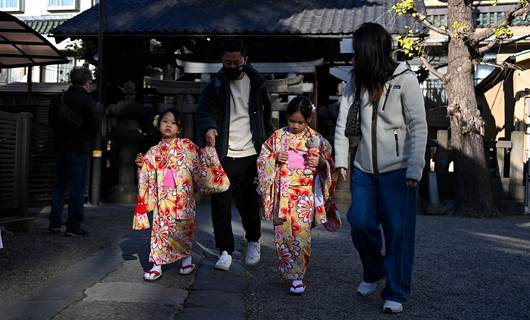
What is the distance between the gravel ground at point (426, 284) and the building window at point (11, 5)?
74.5ft

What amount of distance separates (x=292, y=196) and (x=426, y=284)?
3.92ft

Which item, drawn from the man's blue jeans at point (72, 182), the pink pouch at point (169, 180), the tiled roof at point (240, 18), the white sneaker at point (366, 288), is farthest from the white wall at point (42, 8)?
the white sneaker at point (366, 288)

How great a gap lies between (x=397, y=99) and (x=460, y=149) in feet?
26.0

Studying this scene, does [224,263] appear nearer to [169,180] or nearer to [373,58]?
[169,180]

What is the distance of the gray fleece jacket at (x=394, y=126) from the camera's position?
148 inches

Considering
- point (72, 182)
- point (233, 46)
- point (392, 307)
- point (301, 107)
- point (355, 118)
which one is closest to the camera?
point (392, 307)

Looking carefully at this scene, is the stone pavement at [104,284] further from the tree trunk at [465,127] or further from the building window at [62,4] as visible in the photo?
the building window at [62,4]

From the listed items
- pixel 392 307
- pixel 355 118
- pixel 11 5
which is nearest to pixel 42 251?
pixel 355 118

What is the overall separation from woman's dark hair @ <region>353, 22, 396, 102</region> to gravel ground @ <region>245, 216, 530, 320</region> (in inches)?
51.2

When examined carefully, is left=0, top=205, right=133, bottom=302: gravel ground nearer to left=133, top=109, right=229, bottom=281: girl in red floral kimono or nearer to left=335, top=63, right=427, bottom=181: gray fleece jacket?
left=133, top=109, right=229, bottom=281: girl in red floral kimono

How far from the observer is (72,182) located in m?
6.38

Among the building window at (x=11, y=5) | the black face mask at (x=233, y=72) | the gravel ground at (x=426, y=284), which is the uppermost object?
the building window at (x=11, y=5)

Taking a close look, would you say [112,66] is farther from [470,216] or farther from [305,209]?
[305,209]

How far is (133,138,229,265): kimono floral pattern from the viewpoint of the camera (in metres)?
4.42
